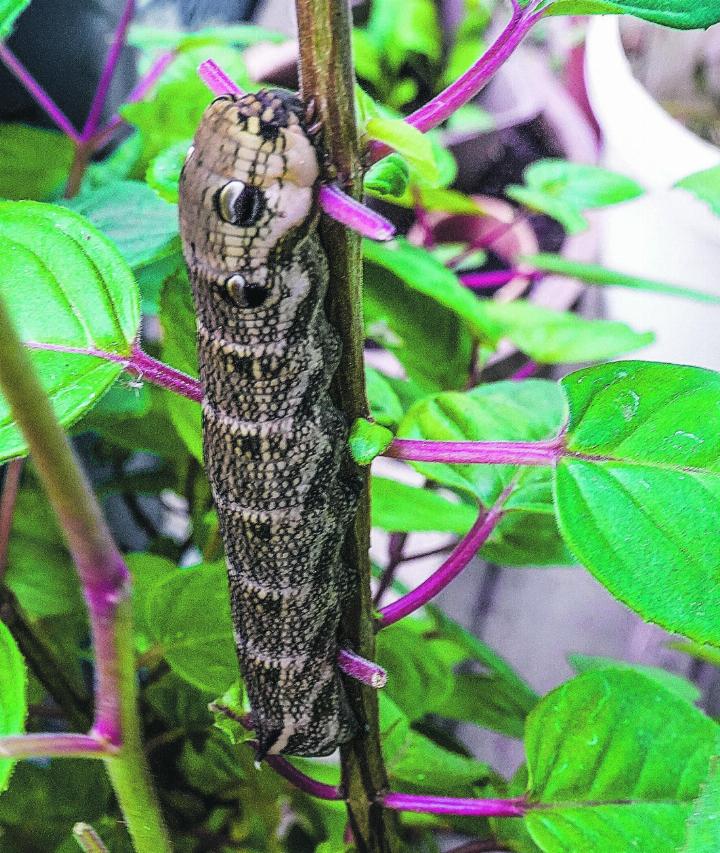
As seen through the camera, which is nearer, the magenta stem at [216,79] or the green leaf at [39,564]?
the magenta stem at [216,79]

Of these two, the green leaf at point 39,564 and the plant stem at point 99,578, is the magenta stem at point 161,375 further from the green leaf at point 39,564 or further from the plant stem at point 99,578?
the green leaf at point 39,564

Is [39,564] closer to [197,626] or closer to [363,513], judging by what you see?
[197,626]

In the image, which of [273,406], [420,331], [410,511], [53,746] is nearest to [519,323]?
[420,331]

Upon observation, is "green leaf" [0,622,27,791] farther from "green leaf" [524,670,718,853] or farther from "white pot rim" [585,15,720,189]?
"white pot rim" [585,15,720,189]

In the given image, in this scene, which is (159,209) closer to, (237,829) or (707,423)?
(707,423)

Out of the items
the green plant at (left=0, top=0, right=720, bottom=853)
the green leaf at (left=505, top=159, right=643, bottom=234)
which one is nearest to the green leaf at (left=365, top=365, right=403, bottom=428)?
the green plant at (left=0, top=0, right=720, bottom=853)

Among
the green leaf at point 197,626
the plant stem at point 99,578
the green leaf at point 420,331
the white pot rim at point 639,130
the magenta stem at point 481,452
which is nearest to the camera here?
the plant stem at point 99,578

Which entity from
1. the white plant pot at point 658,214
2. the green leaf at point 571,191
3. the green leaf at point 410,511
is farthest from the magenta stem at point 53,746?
the white plant pot at point 658,214

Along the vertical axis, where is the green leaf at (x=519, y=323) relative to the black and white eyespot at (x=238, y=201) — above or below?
below
